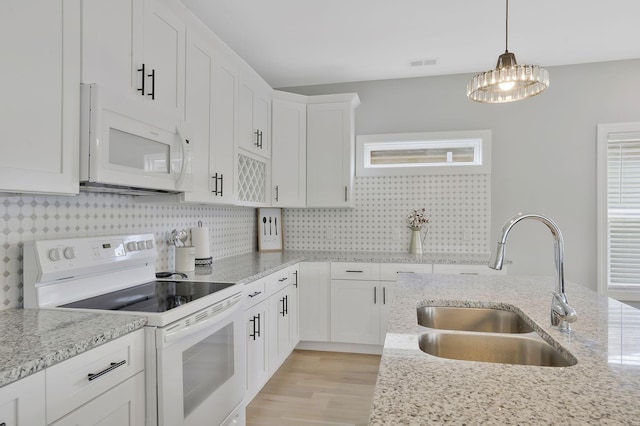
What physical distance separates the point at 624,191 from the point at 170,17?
3.99m

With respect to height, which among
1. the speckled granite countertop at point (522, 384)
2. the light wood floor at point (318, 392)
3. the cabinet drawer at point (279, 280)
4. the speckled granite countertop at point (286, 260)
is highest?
the speckled granite countertop at point (522, 384)

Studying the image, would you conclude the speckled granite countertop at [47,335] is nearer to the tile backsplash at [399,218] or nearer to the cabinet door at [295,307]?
the cabinet door at [295,307]

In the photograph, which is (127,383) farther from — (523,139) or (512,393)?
(523,139)

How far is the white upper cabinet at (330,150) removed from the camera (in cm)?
375

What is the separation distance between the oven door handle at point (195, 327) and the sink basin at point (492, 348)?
3.13 ft

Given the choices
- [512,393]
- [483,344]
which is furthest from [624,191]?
[512,393]

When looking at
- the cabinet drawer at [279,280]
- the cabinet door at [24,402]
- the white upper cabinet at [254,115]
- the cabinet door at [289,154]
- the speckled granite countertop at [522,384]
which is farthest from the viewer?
the cabinet door at [289,154]

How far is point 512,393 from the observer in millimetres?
798

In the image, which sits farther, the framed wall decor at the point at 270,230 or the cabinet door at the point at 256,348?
the framed wall decor at the point at 270,230

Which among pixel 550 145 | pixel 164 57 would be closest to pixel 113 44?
pixel 164 57

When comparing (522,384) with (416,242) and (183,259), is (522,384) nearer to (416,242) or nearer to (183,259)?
(183,259)

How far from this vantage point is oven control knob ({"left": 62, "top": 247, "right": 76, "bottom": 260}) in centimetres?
166

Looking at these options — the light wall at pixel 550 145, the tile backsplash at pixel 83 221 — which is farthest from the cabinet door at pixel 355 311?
the light wall at pixel 550 145

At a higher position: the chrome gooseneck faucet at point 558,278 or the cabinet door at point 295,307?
the chrome gooseneck faucet at point 558,278
